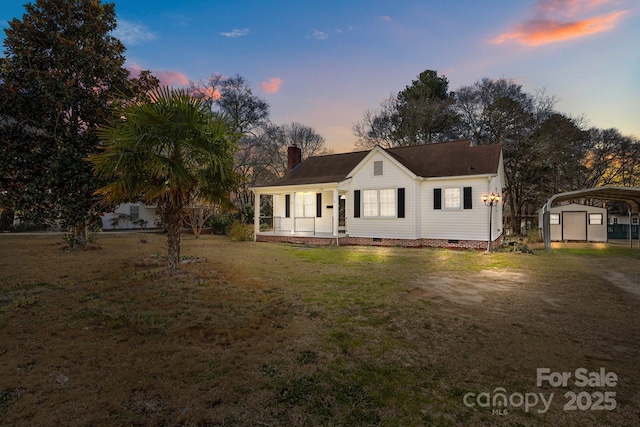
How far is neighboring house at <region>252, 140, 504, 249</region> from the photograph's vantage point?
16156 millimetres

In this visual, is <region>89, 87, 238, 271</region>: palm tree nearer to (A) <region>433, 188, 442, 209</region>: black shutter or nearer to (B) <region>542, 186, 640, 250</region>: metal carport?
(A) <region>433, 188, 442, 209</region>: black shutter

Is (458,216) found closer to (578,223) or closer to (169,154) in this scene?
(578,223)

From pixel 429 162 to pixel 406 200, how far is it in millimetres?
3241

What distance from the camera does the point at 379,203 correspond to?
17.9 meters

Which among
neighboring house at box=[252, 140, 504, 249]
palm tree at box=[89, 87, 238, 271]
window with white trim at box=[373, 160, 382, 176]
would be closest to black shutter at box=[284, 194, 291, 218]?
neighboring house at box=[252, 140, 504, 249]

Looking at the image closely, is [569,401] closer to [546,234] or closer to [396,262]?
[396,262]

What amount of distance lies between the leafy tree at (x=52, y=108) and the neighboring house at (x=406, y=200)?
10566 mm

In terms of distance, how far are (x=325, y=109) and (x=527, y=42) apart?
44.8 feet

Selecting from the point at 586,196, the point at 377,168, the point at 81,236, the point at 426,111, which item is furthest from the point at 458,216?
the point at 426,111

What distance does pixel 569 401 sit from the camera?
2.93m

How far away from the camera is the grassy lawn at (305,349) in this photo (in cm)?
268

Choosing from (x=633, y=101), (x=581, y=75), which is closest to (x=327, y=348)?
(x=581, y=75)

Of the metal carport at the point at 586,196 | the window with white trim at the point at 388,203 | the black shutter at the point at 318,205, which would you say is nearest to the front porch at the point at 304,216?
the black shutter at the point at 318,205

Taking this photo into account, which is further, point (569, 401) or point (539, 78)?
point (539, 78)
